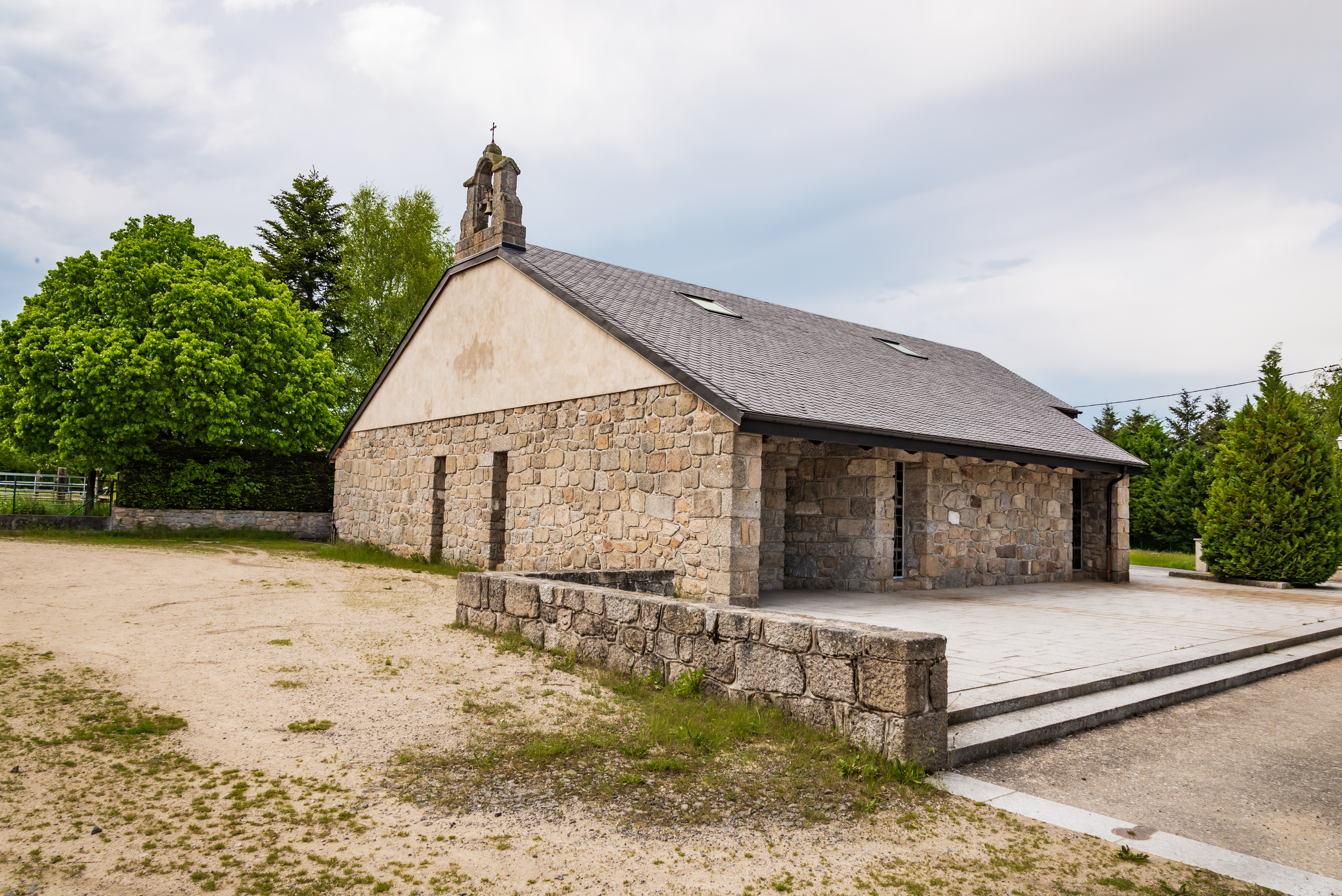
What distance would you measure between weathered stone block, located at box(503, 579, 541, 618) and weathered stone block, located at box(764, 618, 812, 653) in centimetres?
255

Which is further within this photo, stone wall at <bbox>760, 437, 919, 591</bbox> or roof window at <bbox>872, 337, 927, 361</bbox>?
roof window at <bbox>872, 337, 927, 361</bbox>

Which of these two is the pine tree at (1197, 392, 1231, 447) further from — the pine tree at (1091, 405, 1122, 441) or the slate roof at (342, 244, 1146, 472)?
the slate roof at (342, 244, 1146, 472)

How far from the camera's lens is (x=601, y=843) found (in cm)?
321

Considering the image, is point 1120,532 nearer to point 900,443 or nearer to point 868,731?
point 900,443

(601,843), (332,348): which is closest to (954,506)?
(601,843)

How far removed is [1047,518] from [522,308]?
30.5 ft

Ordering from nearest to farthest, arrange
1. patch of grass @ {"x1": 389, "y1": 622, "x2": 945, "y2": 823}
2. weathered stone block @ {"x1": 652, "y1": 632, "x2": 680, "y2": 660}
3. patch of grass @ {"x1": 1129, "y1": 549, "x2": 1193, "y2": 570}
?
1. patch of grass @ {"x1": 389, "y1": 622, "x2": 945, "y2": 823}
2. weathered stone block @ {"x1": 652, "y1": 632, "x2": 680, "y2": 660}
3. patch of grass @ {"x1": 1129, "y1": 549, "x2": 1193, "y2": 570}

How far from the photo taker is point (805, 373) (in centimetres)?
1141

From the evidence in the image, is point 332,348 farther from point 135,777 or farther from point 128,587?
point 135,777

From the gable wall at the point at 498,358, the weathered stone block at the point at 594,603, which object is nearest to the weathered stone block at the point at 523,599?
the weathered stone block at the point at 594,603

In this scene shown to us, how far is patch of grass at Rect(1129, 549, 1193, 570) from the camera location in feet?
63.2

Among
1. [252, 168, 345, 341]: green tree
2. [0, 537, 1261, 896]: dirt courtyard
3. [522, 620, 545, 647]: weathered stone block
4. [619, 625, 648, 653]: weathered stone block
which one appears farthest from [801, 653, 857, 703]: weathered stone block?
[252, 168, 345, 341]: green tree

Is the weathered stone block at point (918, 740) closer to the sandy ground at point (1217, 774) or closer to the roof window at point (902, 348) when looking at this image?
the sandy ground at point (1217, 774)

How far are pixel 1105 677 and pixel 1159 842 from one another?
256 centimetres
